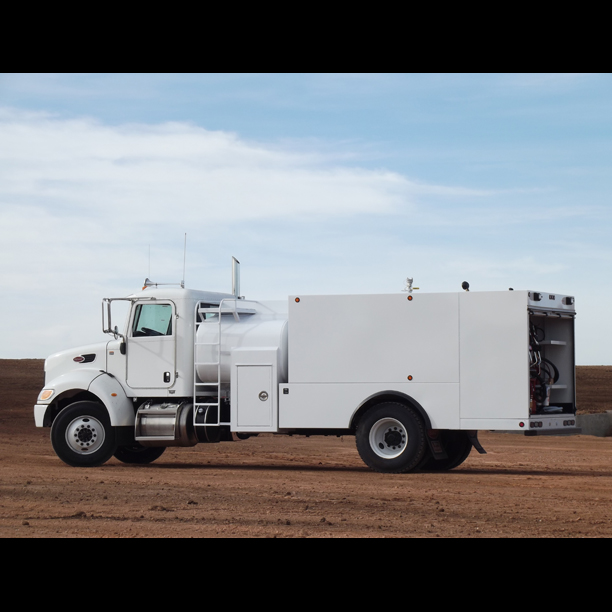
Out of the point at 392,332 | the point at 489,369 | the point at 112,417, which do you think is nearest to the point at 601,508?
the point at 489,369

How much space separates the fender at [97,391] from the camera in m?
17.1

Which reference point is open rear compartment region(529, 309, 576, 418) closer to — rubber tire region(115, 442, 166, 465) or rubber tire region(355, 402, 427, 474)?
rubber tire region(355, 402, 427, 474)

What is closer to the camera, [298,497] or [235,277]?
[298,497]

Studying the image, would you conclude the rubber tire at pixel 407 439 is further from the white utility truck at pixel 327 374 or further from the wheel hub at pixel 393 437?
the wheel hub at pixel 393 437

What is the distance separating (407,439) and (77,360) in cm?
669

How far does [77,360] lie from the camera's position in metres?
17.7

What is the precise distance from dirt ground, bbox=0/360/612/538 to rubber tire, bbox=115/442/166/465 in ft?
0.82

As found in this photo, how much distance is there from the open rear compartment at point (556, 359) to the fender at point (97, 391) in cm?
760

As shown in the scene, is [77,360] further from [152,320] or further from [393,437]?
[393,437]

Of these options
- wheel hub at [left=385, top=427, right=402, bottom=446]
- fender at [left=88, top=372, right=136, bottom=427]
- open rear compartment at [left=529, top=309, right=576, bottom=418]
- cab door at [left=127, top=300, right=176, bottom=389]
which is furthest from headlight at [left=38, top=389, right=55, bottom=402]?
open rear compartment at [left=529, top=309, right=576, bottom=418]

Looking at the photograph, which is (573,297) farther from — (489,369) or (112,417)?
(112,417)

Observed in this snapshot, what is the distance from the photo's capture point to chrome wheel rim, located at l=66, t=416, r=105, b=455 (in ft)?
56.5

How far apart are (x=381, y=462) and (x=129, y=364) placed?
17.1ft

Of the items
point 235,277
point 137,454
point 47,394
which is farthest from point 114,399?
point 235,277
